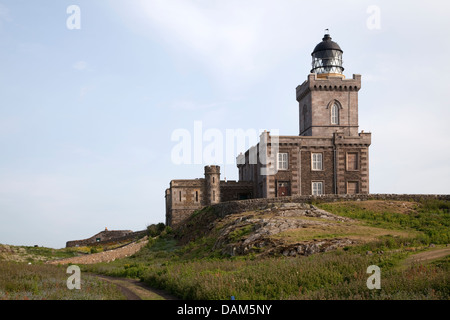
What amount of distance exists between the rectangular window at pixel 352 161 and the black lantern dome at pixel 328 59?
946 centimetres

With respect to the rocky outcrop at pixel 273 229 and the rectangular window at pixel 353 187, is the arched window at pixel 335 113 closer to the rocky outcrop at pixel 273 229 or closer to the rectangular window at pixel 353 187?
the rectangular window at pixel 353 187

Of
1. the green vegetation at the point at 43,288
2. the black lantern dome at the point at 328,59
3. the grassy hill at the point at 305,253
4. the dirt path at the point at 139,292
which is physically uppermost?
the black lantern dome at the point at 328,59

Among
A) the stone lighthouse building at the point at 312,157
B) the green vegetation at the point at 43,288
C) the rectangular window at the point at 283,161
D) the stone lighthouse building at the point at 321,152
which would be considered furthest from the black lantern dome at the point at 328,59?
the green vegetation at the point at 43,288

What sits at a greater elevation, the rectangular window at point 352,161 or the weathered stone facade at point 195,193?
the rectangular window at point 352,161

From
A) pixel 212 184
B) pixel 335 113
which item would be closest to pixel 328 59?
pixel 335 113

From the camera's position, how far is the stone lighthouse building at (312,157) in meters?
46.8

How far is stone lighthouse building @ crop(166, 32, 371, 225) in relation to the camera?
153 ft

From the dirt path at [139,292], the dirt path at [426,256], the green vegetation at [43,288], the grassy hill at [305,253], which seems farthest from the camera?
the dirt path at [426,256]

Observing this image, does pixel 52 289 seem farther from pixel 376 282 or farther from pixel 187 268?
pixel 376 282

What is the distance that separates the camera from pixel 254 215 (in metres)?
35.3

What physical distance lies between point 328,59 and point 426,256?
119ft

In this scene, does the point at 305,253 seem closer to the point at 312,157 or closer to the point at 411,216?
the point at 411,216

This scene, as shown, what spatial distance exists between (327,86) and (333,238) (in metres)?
27.3
